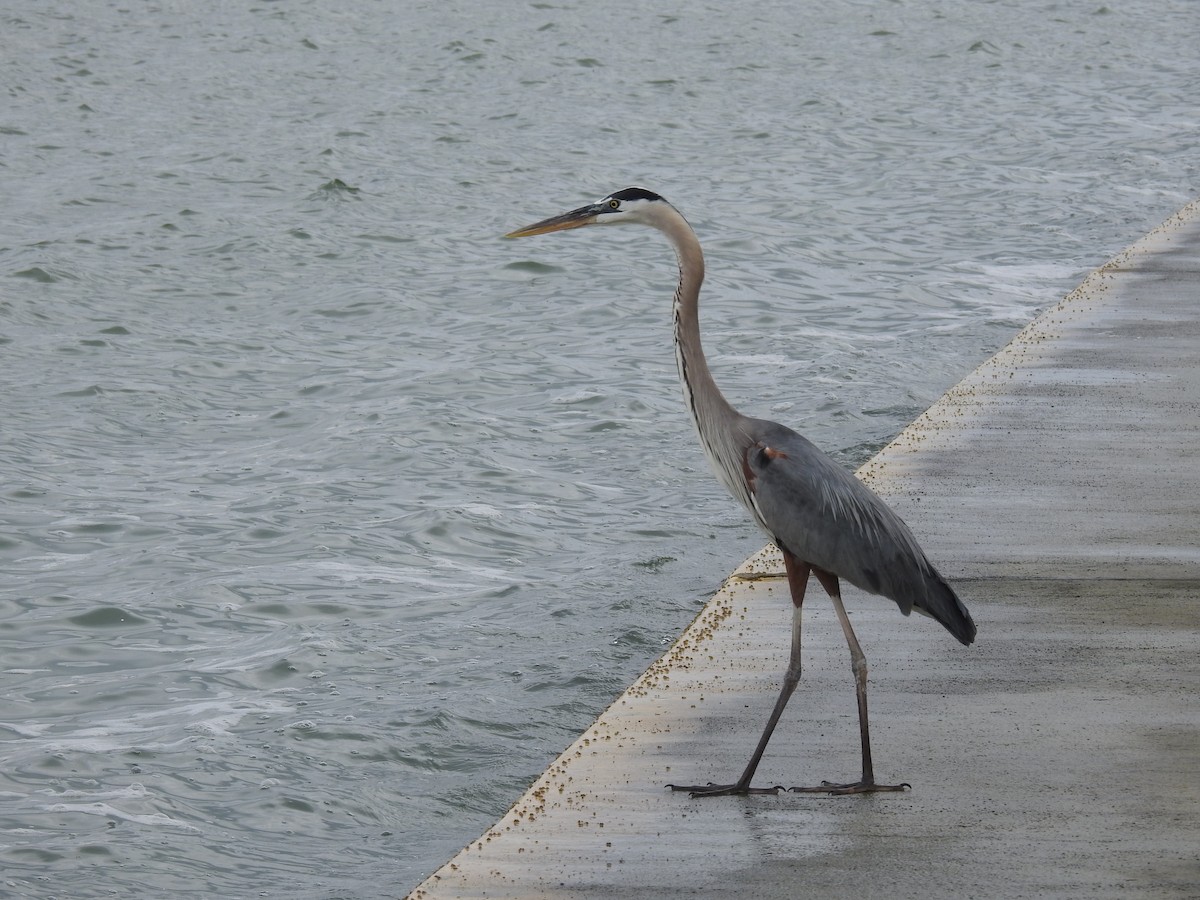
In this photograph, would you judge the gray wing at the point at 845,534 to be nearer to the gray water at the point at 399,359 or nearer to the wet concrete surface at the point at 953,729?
the wet concrete surface at the point at 953,729

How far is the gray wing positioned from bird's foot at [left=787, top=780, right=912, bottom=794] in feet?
1.65

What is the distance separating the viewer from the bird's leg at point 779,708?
511cm

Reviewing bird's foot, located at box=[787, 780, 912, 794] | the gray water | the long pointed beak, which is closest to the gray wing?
bird's foot, located at box=[787, 780, 912, 794]

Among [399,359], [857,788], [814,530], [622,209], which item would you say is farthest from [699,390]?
[399,359]

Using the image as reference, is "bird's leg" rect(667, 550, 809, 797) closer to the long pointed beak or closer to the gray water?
the gray water

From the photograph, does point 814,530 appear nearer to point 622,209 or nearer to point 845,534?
point 845,534

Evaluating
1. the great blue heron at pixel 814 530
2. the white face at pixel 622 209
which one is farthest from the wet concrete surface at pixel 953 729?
the white face at pixel 622 209

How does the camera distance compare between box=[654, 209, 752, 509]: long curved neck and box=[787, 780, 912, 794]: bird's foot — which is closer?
box=[787, 780, 912, 794]: bird's foot

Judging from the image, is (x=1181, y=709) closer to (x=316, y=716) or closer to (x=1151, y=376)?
(x=316, y=716)

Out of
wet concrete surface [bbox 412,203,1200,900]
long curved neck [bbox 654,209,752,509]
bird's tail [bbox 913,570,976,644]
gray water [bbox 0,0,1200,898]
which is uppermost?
long curved neck [bbox 654,209,752,509]

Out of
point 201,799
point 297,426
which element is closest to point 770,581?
point 201,799

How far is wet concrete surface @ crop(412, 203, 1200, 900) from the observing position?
4.70m

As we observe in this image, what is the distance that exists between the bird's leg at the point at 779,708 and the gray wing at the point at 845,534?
67 mm

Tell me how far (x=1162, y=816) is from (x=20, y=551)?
648 centimetres
